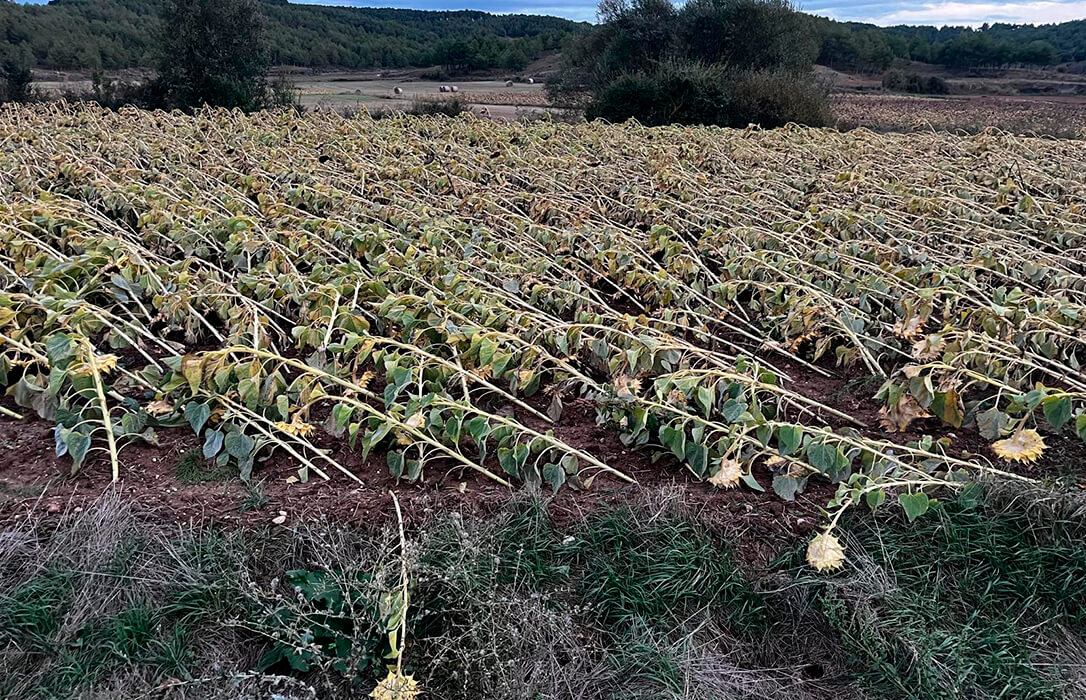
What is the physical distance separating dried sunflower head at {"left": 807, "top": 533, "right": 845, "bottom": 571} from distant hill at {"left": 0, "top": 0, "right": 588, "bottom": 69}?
63.9 ft

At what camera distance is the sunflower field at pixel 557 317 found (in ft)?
9.06

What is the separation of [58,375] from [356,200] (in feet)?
11.6

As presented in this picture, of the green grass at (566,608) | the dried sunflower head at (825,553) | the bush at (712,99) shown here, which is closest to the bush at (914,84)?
the bush at (712,99)

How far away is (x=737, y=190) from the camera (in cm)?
680

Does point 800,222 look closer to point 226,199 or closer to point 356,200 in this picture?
point 356,200

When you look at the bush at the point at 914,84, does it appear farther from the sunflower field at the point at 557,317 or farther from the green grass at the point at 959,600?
the green grass at the point at 959,600

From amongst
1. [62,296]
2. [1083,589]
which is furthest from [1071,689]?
[62,296]

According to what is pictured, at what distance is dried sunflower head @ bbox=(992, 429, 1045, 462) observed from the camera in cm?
248

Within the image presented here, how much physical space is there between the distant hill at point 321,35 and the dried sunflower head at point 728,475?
62.4 ft

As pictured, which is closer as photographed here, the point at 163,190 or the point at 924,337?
the point at 924,337

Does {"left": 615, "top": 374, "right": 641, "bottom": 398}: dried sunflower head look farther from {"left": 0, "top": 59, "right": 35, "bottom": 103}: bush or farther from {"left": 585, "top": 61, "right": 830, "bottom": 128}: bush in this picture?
{"left": 0, "top": 59, "right": 35, "bottom": 103}: bush

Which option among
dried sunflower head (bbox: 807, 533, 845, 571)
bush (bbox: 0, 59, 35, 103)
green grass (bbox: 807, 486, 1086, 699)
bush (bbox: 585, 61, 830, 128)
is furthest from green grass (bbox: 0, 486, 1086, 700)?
bush (bbox: 0, 59, 35, 103)

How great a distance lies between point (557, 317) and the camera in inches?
159

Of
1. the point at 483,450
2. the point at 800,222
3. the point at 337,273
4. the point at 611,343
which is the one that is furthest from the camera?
the point at 800,222
